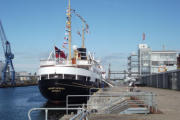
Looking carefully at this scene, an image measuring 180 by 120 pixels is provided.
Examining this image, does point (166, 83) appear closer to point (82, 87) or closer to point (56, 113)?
point (82, 87)

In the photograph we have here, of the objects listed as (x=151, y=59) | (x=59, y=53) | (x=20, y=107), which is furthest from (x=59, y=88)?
(x=151, y=59)

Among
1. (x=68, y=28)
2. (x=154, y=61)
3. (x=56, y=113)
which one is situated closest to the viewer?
(x=56, y=113)

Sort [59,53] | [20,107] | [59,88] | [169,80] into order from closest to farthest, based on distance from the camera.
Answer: [59,88] < [20,107] < [59,53] < [169,80]

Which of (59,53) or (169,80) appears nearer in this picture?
(59,53)

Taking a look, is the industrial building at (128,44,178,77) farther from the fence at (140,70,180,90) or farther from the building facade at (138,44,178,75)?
the fence at (140,70,180,90)

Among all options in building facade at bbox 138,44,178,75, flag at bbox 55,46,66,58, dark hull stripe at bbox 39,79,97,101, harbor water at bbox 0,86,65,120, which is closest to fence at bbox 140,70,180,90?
dark hull stripe at bbox 39,79,97,101

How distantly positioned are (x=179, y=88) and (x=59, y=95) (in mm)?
17801

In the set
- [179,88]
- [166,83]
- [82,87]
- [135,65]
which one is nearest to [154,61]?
[135,65]

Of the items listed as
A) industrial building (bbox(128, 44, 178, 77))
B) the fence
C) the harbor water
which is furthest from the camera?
industrial building (bbox(128, 44, 178, 77))

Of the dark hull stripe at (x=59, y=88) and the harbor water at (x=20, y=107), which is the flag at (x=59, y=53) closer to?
the dark hull stripe at (x=59, y=88)

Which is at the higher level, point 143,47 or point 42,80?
point 143,47

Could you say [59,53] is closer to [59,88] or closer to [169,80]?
[59,88]

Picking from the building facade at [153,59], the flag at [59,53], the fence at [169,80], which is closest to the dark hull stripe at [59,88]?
the flag at [59,53]

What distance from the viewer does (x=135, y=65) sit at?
4427 inches
